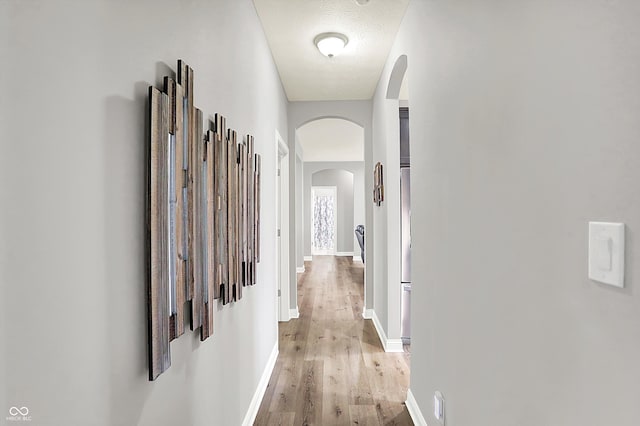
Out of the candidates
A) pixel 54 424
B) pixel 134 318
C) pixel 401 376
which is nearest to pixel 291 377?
pixel 401 376

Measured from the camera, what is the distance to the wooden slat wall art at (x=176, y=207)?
1.08 m

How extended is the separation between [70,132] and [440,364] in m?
1.77

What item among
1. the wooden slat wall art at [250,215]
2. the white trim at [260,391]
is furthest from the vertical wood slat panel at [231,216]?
the white trim at [260,391]

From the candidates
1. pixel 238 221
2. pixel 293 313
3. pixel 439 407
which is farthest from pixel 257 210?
pixel 293 313

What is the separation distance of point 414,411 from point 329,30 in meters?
2.73

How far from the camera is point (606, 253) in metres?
0.71

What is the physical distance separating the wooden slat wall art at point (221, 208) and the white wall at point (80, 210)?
39 centimetres

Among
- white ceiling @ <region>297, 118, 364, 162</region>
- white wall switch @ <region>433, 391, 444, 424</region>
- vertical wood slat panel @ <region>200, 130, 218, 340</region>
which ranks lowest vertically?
white wall switch @ <region>433, 391, 444, 424</region>

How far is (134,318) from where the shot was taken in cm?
92

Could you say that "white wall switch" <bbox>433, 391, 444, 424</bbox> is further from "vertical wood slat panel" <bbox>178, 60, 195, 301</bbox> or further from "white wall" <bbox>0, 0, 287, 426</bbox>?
"vertical wood slat panel" <bbox>178, 60, 195, 301</bbox>

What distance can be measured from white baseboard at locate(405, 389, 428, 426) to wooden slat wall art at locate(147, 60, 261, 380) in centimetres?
131

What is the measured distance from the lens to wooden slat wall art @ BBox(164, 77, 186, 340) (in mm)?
1082

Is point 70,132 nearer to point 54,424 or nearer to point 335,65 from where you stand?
point 54,424

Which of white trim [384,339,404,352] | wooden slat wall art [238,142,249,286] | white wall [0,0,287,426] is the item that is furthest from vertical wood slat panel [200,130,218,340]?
white trim [384,339,404,352]
